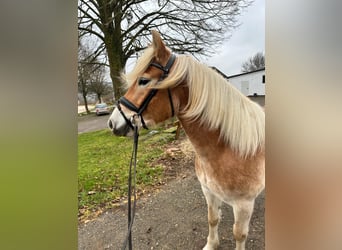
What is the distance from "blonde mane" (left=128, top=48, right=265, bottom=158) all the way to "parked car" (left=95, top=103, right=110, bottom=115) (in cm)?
22

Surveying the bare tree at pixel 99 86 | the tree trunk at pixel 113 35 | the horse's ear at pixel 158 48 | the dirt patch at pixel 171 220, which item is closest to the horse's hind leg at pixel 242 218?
the dirt patch at pixel 171 220

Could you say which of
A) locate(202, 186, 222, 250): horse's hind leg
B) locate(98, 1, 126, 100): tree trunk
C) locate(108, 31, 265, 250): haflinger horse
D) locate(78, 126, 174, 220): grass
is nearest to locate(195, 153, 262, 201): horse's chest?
locate(108, 31, 265, 250): haflinger horse

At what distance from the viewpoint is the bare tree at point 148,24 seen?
100 centimetres

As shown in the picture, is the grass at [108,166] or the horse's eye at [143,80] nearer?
the horse's eye at [143,80]

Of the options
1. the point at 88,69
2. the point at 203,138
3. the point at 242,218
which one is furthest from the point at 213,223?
the point at 88,69

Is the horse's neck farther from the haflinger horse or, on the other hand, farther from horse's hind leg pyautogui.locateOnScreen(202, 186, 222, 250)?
horse's hind leg pyautogui.locateOnScreen(202, 186, 222, 250)

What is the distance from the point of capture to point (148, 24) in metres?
1.16

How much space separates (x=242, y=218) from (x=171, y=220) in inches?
23.7

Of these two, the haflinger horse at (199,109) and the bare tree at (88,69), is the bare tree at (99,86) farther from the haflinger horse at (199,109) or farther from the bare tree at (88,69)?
the haflinger horse at (199,109)

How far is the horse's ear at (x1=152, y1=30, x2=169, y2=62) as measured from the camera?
0.69 metres

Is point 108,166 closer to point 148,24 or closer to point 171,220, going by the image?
point 171,220

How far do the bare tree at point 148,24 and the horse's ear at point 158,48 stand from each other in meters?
0.28

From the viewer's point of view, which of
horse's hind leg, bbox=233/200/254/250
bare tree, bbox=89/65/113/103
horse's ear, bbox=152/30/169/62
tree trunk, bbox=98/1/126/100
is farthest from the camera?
tree trunk, bbox=98/1/126/100
